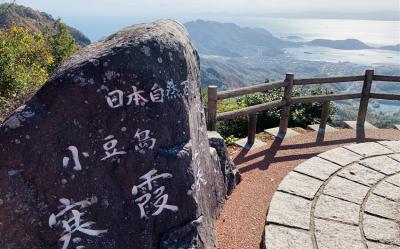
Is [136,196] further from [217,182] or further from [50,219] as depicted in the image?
[217,182]

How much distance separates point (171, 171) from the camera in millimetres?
2963

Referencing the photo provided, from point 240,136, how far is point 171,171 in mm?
5139

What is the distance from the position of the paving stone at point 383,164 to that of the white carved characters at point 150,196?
3202 millimetres

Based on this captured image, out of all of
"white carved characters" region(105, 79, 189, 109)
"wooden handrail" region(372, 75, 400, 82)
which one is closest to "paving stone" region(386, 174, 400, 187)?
"white carved characters" region(105, 79, 189, 109)

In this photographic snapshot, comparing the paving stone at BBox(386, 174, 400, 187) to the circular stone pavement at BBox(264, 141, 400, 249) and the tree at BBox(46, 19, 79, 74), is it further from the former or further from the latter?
the tree at BBox(46, 19, 79, 74)

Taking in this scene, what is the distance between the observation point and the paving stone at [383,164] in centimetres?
480

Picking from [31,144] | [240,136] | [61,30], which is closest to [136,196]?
[31,144]

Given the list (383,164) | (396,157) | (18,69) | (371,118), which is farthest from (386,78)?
(371,118)

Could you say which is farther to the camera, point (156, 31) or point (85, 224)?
point (156, 31)

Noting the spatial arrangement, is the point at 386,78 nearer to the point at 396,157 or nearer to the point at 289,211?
the point at 396,157

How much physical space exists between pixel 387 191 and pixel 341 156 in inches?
39.0

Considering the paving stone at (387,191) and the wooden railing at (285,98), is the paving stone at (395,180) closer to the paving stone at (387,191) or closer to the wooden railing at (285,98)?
the paving stone at (387,191)

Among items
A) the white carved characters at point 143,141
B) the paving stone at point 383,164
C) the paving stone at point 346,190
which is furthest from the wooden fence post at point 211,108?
the white carved characters at point 143,141

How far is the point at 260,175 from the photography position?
5398 mm
